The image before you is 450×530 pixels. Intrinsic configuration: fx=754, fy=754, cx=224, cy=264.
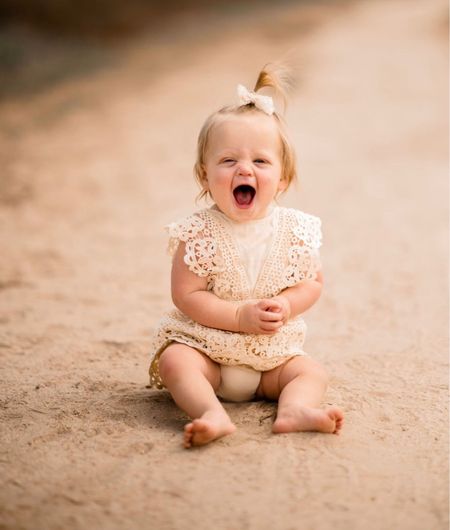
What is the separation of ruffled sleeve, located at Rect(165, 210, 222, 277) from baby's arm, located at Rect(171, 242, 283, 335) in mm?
28

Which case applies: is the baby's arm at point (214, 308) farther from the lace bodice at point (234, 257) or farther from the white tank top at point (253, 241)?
the white tank top at point (253, 241)

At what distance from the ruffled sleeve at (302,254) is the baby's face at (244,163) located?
176 millimetres

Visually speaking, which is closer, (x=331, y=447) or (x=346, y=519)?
(x=346, y=519)

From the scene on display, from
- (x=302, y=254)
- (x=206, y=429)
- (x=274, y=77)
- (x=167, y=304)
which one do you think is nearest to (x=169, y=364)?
(x=206, y=429)

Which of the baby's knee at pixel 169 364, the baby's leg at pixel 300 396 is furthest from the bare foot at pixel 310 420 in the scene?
the baby's knee at pixel 169 364

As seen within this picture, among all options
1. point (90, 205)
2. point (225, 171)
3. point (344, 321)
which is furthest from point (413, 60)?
point (225, 171)

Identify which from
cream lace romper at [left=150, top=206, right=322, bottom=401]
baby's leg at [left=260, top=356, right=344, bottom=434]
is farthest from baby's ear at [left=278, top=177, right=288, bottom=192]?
baby's leg at [left=260, top=356, right=344, bottom=434]

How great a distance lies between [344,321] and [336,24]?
1231 centimetres

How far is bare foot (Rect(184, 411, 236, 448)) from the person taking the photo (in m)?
2.35

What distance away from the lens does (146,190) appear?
667 centimetres

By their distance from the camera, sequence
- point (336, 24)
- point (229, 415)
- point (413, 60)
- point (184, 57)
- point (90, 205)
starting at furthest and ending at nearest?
point (336, 24), point (184, 57), point (413, 60), point (90, 205), point (229, 415)

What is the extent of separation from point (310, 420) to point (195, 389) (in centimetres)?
40

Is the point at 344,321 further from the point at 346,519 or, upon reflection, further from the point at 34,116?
the point at 34,116

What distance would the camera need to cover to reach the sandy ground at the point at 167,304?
7.14 ft
